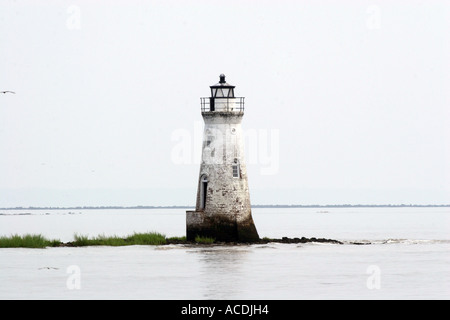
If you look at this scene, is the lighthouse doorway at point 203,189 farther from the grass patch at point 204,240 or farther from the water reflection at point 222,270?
the water reflection at point 222,270

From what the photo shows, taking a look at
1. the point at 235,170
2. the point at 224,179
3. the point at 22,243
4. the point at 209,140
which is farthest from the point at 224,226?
the point at 22,243

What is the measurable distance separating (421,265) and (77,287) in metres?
14.8

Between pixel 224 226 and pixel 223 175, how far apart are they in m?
2.30

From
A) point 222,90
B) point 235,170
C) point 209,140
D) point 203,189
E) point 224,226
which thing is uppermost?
point 222,90

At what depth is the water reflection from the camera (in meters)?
32.0

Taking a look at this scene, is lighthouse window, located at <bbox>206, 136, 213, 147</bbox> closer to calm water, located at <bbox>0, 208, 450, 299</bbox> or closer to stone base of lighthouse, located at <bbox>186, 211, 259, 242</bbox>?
stone base of lighthouse, located at <bbox>186, 211, 259, 242</bbox>

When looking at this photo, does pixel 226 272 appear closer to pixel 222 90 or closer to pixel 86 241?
pixel 222 90

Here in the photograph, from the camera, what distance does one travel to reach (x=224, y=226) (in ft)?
147

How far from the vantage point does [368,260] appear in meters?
42.8

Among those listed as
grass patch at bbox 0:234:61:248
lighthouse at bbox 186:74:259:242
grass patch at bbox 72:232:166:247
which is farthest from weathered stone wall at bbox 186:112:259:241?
grass patch at bbox 0:234:61:248

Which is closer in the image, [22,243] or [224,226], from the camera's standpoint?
[224,226]

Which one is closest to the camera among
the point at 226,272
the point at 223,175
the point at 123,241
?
the point at 226,272

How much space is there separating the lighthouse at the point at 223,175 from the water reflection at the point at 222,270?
47.1 inches
